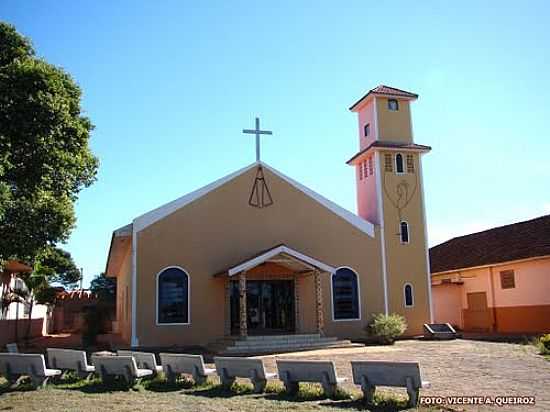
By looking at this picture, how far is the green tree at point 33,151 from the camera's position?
50.0 feet

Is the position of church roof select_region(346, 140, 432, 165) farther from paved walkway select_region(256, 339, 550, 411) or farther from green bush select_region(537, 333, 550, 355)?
green bush select_region(537, 333, 550, 355)

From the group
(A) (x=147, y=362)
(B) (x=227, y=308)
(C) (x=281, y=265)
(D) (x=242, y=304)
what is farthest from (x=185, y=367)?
(C) (x=281, y=265)

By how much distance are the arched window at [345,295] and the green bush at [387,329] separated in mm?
1349

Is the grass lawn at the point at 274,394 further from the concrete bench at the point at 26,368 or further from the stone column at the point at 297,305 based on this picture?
the stone column at the point at 297,305

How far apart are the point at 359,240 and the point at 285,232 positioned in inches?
127

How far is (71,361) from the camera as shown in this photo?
1245 cm

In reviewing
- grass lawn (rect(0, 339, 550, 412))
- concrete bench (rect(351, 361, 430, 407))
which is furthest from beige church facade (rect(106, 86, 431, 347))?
concrete bench (rect(351, 361, 430, 407))

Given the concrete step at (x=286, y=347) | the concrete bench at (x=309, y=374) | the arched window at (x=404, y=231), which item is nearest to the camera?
the concrete bench at (x=309, y=374)

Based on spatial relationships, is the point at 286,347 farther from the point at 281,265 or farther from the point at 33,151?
the point at 33,151

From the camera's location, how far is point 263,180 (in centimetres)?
2480

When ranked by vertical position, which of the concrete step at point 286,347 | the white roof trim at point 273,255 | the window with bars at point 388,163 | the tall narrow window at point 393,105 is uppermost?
the tall narrow window at point 393,105

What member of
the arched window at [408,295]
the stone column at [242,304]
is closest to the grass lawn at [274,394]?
the stone column at [242,304]

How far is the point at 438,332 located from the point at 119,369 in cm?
1676

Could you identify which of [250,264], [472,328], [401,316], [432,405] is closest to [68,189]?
[250,264]
